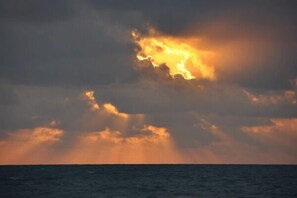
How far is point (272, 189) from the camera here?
126 meters

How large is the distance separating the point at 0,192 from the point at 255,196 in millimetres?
51163

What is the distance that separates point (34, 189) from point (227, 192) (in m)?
41.9

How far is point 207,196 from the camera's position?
360 feet

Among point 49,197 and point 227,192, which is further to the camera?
point 227,192

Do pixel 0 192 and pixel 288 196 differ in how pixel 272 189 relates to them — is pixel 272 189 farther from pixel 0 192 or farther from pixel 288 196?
pixel 0 192

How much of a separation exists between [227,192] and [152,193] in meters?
15.7

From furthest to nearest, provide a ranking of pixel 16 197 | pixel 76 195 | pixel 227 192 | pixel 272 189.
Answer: pixel 272 189 → pixel 227 192 → pixel 76 195 → pixel 16 197

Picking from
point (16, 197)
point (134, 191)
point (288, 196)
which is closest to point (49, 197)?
point (16, 197)

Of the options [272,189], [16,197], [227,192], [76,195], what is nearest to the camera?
[16,197]

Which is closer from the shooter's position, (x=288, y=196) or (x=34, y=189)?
(x=288, y=196)

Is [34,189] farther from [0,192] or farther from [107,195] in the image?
[107,195]

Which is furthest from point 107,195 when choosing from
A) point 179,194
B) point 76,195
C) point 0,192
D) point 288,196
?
point 288,196

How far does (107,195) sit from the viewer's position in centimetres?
11156

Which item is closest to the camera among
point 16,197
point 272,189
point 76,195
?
point 16,197
